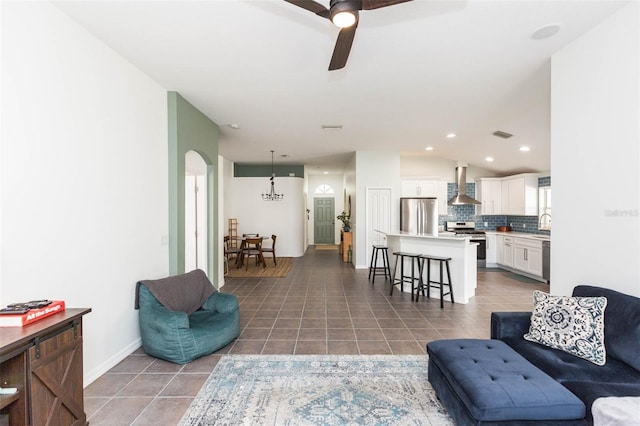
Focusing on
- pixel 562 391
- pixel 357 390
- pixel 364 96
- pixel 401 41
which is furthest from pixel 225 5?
pixel 562 391

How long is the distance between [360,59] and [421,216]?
500 cm

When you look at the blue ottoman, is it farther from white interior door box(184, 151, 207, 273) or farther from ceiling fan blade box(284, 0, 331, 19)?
white interior door box(184, 151, 207, 273)

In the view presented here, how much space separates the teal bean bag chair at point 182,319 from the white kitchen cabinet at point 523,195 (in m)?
6.92

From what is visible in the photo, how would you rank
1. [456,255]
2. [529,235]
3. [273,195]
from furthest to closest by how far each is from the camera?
[273,195] < [529,235] < [456,255]

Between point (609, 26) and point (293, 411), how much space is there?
149 inches

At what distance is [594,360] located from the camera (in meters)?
1.98

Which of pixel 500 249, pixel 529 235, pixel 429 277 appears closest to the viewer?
pixel 429 277

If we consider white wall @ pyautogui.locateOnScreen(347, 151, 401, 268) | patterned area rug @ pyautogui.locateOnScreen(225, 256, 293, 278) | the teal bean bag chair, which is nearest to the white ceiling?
white wall @ pyautogui.locateOnScreen(347, 151, 401, 268)

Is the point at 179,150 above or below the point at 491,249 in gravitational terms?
above

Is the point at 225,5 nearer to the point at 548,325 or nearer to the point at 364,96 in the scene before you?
the point at 364,96

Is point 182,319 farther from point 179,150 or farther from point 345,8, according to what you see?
point 345,8

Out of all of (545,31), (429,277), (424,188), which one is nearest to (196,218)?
(429,277)

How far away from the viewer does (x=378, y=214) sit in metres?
7.52

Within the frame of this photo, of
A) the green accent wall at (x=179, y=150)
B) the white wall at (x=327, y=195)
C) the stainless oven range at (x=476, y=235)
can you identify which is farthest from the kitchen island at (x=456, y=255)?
the white wall at (x=327, y=195)
